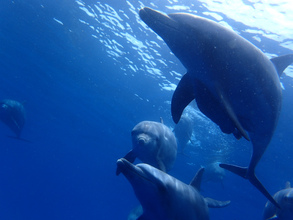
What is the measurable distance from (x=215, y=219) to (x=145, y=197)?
220 feet

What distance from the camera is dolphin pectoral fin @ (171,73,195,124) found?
3.56 m

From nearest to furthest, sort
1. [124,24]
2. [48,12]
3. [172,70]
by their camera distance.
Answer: [124,24] → [172,70] → [48,12]

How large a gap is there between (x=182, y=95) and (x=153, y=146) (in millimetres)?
2257

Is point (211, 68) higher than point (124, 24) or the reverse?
higher

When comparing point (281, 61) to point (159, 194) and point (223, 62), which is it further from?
point (159, 194)

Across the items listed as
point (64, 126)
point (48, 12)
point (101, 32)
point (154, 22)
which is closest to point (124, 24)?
point (101, 32)

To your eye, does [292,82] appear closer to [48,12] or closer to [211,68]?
[211,68]

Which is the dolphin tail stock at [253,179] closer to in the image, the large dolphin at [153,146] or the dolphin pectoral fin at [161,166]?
the dolphin pectoral fin at [161,166]

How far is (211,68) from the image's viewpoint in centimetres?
268

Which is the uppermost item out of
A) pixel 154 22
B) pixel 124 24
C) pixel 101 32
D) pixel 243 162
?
pixel 154 22

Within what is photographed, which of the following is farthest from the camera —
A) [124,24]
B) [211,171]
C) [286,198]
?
[211,171]

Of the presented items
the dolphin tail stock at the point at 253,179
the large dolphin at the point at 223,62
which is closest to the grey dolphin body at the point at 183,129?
the dolphin tail stock at the point at 253,179

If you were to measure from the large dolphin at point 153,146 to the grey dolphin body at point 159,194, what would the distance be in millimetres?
1589

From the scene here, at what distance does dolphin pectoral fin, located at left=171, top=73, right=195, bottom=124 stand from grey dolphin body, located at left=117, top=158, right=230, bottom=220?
1.10 meters
